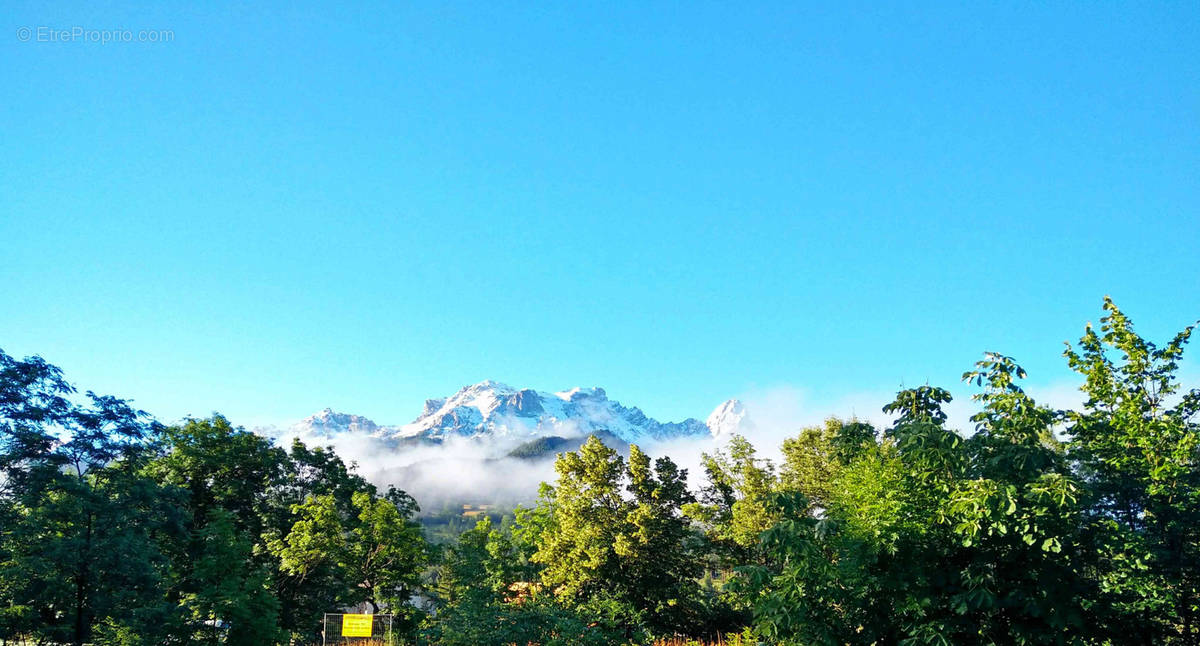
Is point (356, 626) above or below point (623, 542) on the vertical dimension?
below

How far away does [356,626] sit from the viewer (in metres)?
19.4

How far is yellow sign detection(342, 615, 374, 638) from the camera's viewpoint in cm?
1922

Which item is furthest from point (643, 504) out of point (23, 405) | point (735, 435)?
point (23, 405)

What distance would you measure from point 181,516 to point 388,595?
8.41 meters

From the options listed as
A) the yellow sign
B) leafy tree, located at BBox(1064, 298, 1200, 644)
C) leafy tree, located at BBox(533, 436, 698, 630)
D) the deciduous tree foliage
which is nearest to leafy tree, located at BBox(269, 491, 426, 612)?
the deciduous tree foliage

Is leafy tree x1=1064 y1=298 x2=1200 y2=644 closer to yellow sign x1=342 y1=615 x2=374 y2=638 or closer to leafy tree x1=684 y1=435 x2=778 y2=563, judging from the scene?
leafy tree x1=684 y1=435 x2=778 y2=563

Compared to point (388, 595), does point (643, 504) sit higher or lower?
higher

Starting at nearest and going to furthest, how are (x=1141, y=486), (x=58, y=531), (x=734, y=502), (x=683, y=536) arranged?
(x=1141, y=486) → (x=58, y=531) → (x=683, y=536) → (x=734, y=502)

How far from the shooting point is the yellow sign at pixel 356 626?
63.1 ft

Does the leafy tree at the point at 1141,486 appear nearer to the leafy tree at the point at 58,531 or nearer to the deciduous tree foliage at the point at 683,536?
the deciduous tree foliage at the point at 683,536

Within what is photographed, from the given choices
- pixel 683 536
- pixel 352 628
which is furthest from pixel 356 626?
pixel 683 536

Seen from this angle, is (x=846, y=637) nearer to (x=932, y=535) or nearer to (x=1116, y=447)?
(x=932, y=535)

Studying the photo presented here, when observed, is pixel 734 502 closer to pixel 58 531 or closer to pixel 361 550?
pixel 361 550

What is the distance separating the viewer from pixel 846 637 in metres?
9.96
